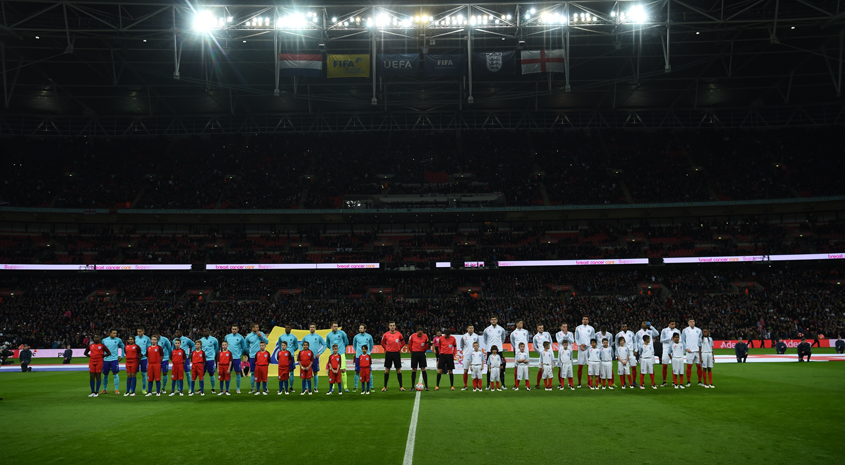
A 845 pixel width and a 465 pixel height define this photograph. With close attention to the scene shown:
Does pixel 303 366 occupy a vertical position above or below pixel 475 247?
below

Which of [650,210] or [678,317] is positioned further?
[650,210]

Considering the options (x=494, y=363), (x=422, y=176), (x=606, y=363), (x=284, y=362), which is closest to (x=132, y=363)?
(x=284, y=362)

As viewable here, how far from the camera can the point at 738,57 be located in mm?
45906

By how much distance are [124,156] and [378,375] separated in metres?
48.7

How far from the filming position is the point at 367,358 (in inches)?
631

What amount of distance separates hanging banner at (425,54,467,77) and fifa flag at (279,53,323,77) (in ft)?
23.8

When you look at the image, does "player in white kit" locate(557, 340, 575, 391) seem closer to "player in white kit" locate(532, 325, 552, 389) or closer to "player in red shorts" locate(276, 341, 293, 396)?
"player in white kit" locate(532, 325, 552, 389)

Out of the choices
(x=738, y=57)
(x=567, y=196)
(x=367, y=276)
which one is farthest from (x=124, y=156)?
(x=738, y=57)

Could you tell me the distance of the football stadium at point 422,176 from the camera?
1401 inches

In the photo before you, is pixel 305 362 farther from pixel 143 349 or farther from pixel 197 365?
pixel 143 349

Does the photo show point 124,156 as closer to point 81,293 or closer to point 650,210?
point 81,293

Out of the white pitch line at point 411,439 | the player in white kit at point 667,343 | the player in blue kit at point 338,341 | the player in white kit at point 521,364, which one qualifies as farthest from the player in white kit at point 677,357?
the player in blue kit at point 338,341

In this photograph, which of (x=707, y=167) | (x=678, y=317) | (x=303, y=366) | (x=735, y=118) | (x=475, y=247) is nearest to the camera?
(x=303, y=366)

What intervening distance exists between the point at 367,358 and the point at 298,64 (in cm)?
2362
